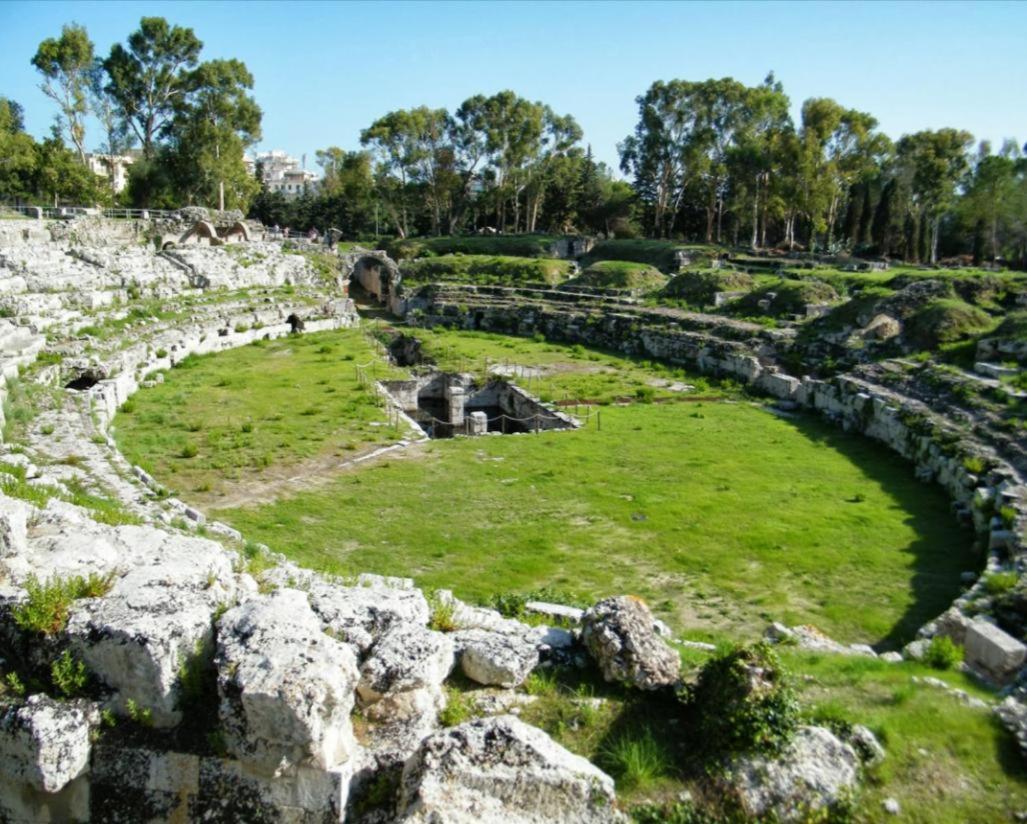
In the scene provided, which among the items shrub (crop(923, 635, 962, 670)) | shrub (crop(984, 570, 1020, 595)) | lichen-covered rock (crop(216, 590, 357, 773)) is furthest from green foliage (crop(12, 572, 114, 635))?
shrub (crop(984, 570, 1020, 595))

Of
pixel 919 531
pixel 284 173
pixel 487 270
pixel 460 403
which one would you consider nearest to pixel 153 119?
pixel 487 270

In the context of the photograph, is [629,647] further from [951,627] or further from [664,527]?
[664,527]

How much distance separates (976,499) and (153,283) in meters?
28.9

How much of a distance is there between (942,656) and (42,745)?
7.25 metres

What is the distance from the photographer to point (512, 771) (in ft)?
14.6

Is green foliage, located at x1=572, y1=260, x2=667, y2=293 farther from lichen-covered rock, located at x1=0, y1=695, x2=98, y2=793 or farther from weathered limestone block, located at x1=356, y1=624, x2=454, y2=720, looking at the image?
lichen-covered rock, located at x1=0, y1=695, x2=98, y2=793

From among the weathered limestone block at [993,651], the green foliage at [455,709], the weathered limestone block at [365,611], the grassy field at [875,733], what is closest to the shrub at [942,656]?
the weathered limestone block at [993,651]

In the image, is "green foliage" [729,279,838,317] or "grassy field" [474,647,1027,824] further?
"green foliage" [729,279,838,317]

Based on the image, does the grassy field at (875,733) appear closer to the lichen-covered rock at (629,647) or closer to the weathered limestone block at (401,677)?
the lichen-covered rock at (629,647)

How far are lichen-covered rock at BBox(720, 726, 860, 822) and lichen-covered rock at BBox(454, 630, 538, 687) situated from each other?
1534 millimetres

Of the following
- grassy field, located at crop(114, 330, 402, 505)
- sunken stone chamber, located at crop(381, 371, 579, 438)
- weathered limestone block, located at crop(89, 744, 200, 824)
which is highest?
weathered limestone block, located at crop(89, 744, 200, 824)

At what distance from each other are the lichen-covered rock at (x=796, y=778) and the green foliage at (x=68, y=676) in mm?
3904

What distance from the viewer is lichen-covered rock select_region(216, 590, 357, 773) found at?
445 cm

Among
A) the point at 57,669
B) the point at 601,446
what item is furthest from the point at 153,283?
the point at 57,669
